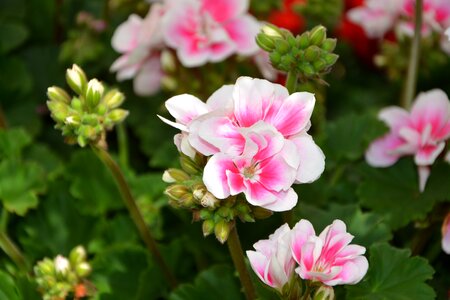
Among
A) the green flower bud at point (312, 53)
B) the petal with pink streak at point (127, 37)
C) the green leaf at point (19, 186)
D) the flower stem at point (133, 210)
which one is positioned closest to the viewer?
the green flower bud at point (312, 53)

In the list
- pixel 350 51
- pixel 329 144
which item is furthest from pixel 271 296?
pixel 350 51

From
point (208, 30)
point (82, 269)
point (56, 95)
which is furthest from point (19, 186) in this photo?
point (208, 30)

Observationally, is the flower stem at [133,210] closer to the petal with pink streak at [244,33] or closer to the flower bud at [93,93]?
the flower bud at [93,93]

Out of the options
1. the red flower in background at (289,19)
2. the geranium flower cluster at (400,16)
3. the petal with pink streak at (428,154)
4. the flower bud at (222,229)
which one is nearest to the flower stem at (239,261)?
the flower bud at (222,229)

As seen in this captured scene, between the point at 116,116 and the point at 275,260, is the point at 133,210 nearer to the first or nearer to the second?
the point at 116,116

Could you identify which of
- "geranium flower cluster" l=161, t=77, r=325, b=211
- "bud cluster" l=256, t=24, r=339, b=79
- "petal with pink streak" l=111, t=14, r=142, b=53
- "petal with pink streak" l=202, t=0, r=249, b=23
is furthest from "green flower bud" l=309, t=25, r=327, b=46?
"petal with pink streak" l=111, t=14, r=142, b=53

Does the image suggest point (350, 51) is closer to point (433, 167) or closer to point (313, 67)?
point (433, 167)
